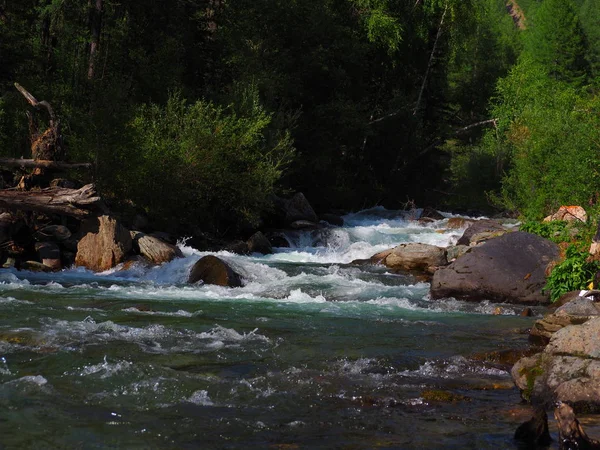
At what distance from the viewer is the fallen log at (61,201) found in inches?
782

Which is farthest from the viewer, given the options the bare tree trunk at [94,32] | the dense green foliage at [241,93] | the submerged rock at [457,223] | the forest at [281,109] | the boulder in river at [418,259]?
the submerged rock at [457,223]

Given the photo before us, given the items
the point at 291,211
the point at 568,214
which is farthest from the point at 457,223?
the point at 568,214

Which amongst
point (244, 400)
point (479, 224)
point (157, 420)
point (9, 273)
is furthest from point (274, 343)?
point (479, 224)

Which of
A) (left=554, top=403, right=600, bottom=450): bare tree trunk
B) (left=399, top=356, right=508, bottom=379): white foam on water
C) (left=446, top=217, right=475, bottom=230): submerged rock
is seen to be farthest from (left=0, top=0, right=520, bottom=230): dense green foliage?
(left=554, top=403, right=600, bottom=450): bare tree trunk

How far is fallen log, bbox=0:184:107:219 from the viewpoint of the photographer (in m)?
19.9

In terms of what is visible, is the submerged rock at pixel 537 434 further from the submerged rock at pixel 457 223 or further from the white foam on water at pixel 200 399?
the submerged rock at pixel 457 223

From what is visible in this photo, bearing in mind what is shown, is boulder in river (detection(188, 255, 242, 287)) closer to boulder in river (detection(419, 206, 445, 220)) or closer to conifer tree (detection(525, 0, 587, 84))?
boulder in river (detection(419, 206, 445, 220))

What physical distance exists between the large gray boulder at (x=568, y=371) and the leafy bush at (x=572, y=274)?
6385mm

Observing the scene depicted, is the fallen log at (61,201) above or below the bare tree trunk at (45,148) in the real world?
below

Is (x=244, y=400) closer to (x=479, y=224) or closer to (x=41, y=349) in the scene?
(x=41, y=349)

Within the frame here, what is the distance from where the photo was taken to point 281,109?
31.7 metres

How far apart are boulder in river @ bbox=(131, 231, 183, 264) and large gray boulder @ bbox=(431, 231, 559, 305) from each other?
6.93m

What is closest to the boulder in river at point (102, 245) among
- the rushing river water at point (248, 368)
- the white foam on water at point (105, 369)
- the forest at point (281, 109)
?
the rushing river water at point (248, 368)

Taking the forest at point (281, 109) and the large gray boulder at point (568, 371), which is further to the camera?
the forest at point (281, 109)
